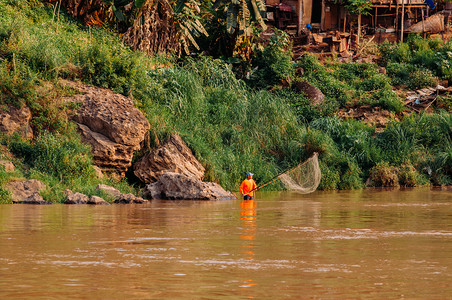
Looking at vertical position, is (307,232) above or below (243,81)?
below

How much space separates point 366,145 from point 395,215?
13.7 m

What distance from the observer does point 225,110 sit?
27.4 m

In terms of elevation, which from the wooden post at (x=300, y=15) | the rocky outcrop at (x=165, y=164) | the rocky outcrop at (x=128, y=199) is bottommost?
the rocky outcrop at (x=128, y=199)

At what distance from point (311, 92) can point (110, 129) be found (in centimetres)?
1374

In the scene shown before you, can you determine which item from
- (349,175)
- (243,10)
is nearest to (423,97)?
(349,175)

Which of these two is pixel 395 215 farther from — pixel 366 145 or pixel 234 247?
pixel 366 145

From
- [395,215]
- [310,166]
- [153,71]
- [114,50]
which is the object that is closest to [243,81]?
[153,71]

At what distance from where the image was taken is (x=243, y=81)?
30.6 m

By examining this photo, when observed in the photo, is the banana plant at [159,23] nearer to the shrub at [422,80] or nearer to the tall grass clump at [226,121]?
the tall grass clump at [226,121]

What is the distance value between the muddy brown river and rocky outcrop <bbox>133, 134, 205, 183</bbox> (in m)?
5.20

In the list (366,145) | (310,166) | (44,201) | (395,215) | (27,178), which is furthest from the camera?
(366,145)

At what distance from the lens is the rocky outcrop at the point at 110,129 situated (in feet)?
68.1

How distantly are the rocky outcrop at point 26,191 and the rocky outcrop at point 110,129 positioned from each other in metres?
3.27

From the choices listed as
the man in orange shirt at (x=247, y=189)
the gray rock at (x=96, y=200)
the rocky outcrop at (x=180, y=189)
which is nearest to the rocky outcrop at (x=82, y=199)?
the gray rock at (x=96, y=200)
